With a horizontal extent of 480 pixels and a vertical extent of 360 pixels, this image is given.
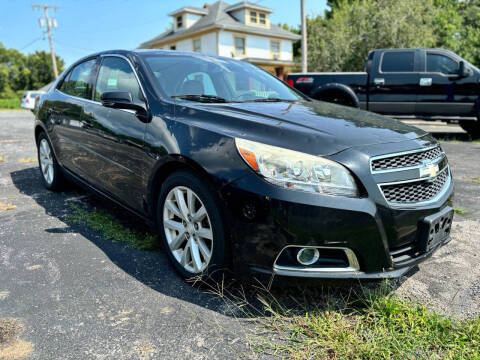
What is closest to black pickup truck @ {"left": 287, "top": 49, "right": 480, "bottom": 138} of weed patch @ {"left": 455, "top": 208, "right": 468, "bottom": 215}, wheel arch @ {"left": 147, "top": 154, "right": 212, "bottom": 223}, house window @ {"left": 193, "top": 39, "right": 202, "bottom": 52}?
weed patch @ {"left": 455, "top": 208, "right": 468, "bottom": 215}

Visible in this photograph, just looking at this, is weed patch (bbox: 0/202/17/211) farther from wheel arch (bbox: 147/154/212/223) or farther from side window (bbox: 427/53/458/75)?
side window (bbox: 427/53/458/75)

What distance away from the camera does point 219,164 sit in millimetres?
2219

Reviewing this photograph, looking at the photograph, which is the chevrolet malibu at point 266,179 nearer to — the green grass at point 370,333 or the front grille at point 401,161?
the front grille at point 401,161

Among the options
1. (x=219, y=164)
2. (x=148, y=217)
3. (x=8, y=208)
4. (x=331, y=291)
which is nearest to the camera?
(x=219, y=164)

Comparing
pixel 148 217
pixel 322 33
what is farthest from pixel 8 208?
pixel 322 33

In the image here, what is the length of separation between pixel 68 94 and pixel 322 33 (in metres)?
21.3

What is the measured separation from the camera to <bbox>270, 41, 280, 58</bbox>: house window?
3312 cm

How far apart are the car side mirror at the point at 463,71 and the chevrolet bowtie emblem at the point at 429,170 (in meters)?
7.20

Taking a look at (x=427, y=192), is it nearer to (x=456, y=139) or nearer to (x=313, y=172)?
(x=313, y=172)

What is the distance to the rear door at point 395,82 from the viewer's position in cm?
873

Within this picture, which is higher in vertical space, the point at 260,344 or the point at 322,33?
the point at 322,33

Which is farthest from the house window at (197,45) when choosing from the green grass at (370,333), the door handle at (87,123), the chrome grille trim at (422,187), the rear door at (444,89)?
the green grass at (370,333)

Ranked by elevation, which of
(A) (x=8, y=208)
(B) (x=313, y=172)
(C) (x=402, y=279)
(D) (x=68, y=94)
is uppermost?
(D) (x=68, y=94)

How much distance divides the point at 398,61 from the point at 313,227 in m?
8.12
